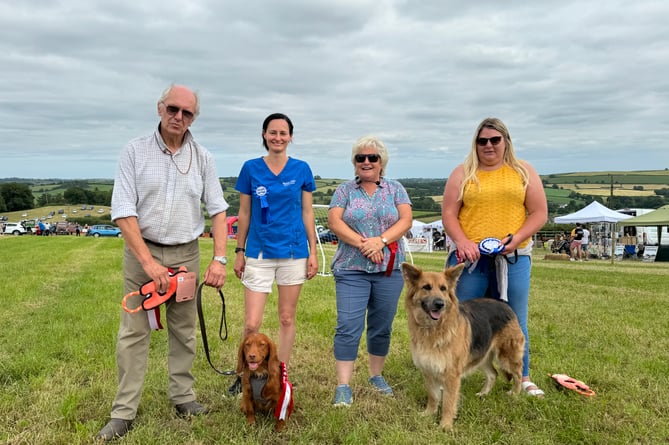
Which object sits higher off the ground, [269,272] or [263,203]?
[263,203]

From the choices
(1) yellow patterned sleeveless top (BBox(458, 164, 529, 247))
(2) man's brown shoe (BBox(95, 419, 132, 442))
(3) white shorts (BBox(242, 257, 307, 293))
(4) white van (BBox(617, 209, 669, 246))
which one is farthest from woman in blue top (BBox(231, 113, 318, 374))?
(4) white van (BBox(617, 209, 669, 246))

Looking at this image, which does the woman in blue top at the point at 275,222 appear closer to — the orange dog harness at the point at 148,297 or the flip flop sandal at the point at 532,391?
the orange dog harness at the point at 148,297

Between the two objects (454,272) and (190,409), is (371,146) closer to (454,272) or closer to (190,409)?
(454,272)

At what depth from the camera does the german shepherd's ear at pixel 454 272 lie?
3934 millimetres

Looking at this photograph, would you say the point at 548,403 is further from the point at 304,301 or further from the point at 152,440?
the point at 304,301

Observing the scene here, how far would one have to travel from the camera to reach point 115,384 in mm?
4520

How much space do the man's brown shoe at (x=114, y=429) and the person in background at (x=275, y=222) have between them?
1.15 m

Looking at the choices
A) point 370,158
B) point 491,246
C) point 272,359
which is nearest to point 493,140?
point 491,246

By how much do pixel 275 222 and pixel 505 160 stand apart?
217cm

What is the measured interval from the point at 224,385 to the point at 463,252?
2667mm

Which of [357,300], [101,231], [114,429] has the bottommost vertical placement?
[101,231]

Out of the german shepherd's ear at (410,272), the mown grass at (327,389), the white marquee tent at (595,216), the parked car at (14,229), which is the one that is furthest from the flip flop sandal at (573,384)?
the parked car at (14,229)

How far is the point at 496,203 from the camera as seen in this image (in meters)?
4.18

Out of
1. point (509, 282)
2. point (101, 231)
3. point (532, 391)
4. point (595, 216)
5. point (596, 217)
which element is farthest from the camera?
point (101, 231)
